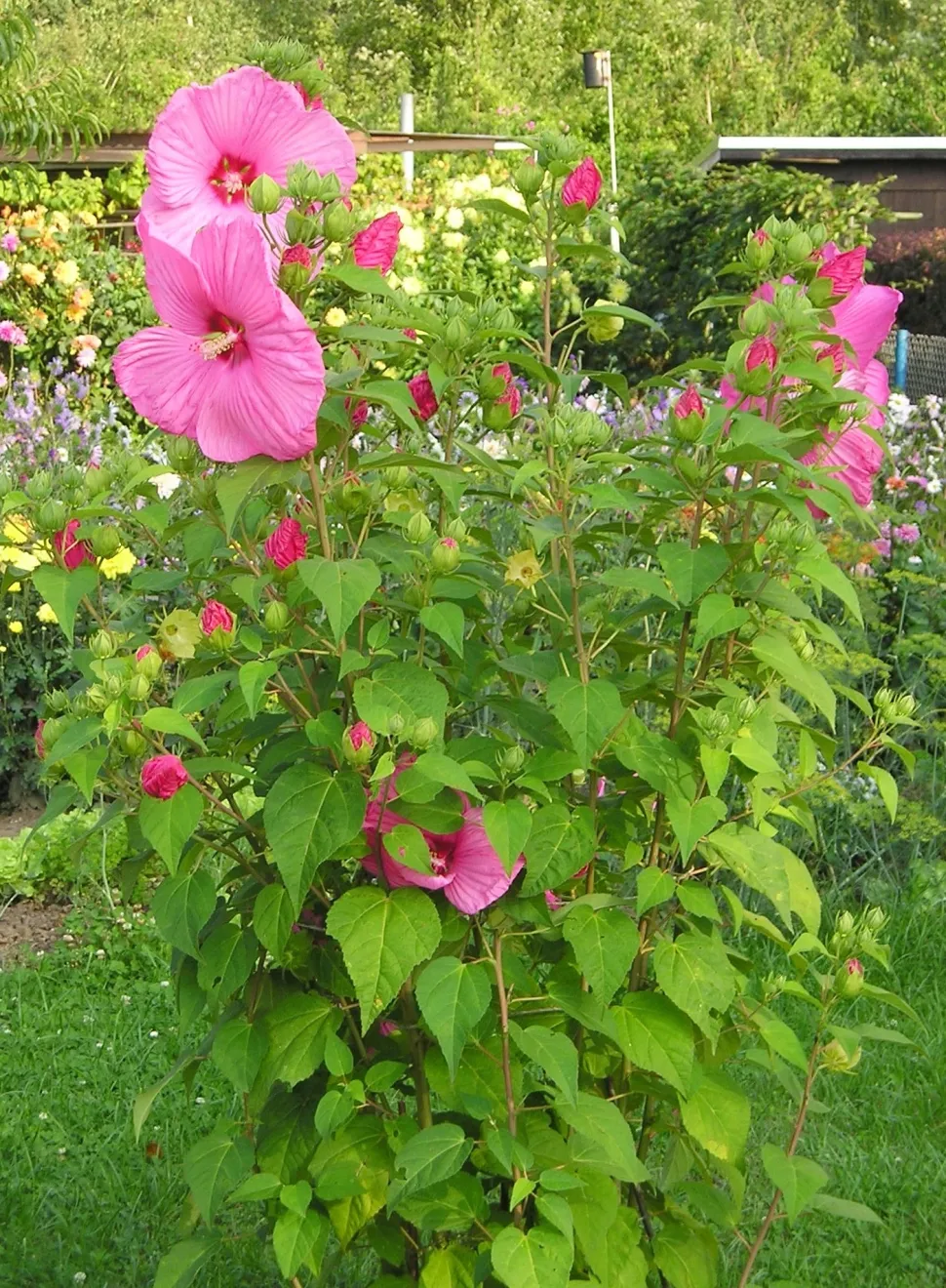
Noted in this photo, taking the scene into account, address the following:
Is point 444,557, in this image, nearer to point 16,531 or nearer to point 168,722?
point 168,722

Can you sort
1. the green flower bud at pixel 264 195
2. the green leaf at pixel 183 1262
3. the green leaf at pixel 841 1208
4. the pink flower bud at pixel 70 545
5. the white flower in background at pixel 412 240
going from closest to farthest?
the green flower bud at pixel 264 195
the pink flower bud at pixel 70 545
the green leaf at pixel 183 1262
the green leaf at pixel 841 1208
the white flower in background at pixel 412 240

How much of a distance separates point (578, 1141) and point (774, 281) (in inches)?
35.6

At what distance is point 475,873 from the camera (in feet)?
4.90

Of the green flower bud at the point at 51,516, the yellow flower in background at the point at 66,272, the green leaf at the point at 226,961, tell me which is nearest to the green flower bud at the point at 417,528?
the green flower bud at the point at 51,516

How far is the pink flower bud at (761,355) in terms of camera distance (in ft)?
4.78

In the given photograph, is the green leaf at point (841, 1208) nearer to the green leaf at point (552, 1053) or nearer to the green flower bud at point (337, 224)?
the green leaf at point (552, 1053)

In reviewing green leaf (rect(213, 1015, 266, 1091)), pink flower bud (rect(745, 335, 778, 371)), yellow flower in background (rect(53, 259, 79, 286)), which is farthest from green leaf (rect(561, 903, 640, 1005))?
yellow flower in background (rect(53, 259, 79, 286))

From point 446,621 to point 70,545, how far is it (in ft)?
1.23

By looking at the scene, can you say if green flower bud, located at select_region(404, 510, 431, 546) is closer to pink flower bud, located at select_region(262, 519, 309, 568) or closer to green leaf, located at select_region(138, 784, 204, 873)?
pink flower bud, located at select_region(262, 519, 309, 568)

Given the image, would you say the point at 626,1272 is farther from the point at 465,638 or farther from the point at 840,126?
the point at 840,126

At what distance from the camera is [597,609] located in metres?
1.60

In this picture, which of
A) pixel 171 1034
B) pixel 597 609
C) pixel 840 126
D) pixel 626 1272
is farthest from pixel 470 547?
pixel 840 126

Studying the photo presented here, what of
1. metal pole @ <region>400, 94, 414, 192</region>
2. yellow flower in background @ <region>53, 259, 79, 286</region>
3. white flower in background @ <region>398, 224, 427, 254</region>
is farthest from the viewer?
metal pole @ <region>400, 94, 414, 192</region>

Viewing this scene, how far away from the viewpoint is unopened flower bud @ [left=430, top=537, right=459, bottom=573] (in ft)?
4.63
